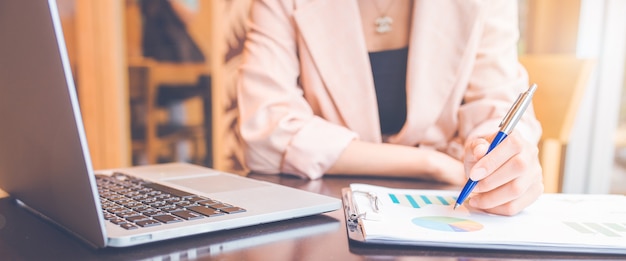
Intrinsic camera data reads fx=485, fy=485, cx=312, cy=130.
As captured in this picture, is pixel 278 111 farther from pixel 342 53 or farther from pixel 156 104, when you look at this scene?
pixel 156 104

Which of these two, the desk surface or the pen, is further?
the pen

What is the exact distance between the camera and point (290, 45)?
0.89 meters

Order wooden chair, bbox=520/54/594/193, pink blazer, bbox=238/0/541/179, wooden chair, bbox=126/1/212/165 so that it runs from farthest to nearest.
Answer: wooden chair, bbox=126/1/212/165 → wooden chair, bbox=520/54/594/193 → pink blazer, bbox=238/0/541/179

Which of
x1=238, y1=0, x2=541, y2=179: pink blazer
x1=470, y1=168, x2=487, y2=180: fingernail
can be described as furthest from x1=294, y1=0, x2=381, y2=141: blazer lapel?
x1=470, y1=168, x2=487, y2=180: fingernail

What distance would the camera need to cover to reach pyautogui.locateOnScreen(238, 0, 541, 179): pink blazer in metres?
0.85

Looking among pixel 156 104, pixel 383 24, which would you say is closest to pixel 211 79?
pixel 156 104

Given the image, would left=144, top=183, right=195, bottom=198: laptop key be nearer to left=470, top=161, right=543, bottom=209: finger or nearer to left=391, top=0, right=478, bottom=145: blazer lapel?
left=470, top=161, right=543, bottom=209: finger

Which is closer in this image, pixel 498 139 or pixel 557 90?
pixel 498 139

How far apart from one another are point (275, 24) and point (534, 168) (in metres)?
0.54

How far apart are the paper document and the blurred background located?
0.63 metres

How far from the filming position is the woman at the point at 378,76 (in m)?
0.79

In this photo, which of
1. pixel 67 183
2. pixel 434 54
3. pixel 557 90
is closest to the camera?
pixel 67 183

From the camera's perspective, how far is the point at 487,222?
0.45m

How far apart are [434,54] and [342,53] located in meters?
0.16
